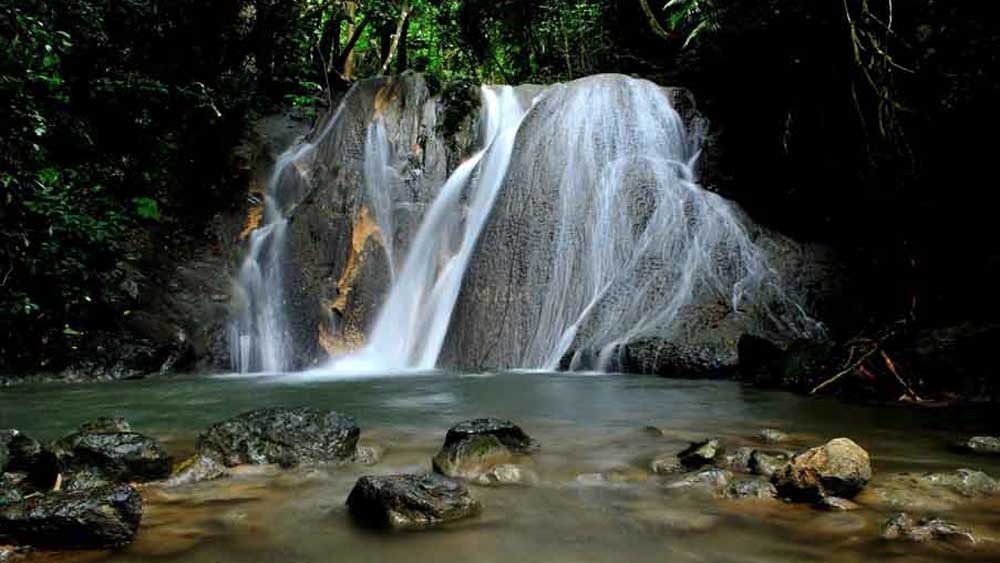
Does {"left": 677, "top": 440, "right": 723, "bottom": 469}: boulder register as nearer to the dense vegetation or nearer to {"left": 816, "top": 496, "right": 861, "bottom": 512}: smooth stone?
{"left": 816, "top": 496, "right": 861, "bottom": 512}: smooth stone

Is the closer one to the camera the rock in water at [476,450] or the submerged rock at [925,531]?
the submerged rock at [925,531]

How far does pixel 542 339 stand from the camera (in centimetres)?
803

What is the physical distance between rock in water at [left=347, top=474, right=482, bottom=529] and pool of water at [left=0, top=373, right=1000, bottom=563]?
0.06 metres

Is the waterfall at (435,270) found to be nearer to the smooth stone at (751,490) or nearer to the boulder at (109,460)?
the boulder at (109,460)

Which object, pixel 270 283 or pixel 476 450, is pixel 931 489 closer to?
pixel 476 450

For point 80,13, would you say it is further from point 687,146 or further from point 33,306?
point 687,146

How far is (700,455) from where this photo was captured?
317 cm

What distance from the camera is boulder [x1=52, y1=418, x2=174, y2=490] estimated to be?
9.69 ft

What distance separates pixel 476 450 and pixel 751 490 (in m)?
1.15

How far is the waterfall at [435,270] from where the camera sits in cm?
873

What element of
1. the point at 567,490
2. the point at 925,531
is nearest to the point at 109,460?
the point at 567,490

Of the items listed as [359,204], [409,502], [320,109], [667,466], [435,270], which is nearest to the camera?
[409,502]

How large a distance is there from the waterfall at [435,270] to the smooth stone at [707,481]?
5527 millimetres

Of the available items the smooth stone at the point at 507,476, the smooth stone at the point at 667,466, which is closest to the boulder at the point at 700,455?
the smooth stone at the point at 667,466
